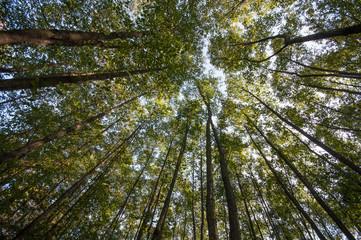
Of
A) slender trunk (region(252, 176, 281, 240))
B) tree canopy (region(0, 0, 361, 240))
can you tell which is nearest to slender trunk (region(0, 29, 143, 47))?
tree canopy (region(0, 0, 361, 240))

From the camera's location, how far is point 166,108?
11.7 metres

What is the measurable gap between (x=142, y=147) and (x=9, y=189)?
994 centimetres

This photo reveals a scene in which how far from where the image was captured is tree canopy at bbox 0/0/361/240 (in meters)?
5.14

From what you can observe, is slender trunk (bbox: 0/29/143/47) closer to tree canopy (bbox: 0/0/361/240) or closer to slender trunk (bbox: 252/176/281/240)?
tree canopy (bbox: 0/0/361/240)

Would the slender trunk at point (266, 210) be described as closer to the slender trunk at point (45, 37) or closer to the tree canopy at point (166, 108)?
the tree canopy at point (166, 108)

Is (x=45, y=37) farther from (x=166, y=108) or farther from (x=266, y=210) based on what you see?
(x=266, y=210)

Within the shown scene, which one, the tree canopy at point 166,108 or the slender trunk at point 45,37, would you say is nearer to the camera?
the slender trunk at point 45,37

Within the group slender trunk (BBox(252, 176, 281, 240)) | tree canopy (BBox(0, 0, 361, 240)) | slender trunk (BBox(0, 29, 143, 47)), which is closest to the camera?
slender trunk (BBox(0, 29, 143, 47))

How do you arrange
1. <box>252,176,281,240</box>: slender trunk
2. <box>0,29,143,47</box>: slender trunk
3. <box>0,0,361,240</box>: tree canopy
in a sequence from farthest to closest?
<box>252,176,281,240</box>: slender trunk
<box>0,0,361,240</box>: tree canopy
<box>0,29,143,47</box>: slender trunk

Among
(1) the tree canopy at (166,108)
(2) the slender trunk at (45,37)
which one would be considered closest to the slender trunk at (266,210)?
(1) the tree canopy at (166,108)

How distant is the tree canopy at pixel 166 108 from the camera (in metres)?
5.14

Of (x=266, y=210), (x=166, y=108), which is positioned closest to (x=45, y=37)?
(x=166, y=108)

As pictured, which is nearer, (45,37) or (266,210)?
(45,37)

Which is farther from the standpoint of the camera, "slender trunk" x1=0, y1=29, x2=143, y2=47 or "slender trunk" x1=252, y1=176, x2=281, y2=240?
"slender trunk" x1=252, y1=176, x2=281, y2=240
